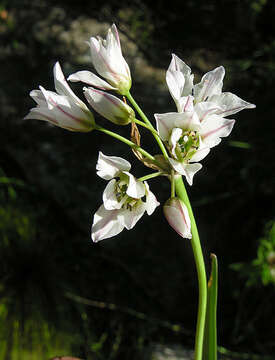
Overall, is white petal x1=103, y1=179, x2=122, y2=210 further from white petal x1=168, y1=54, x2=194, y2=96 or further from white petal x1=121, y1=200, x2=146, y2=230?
white petal x1=168, y1=54, x2=194, y2=96

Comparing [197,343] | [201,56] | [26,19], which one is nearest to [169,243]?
[201,56]

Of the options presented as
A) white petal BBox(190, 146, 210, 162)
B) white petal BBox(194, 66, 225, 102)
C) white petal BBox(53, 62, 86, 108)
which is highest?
white petal BBox(194, 66, 225, 102)

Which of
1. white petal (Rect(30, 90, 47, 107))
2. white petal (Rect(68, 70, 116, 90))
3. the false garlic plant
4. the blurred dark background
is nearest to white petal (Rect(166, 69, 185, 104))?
the false garlic plant

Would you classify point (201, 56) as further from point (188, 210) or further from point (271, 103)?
point (188, 210)

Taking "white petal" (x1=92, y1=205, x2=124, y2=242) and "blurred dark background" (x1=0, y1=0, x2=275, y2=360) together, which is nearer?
"white petal" (x1=92, y1=205, x2=124, y2=242)

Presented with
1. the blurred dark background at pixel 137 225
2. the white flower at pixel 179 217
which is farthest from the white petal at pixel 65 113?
the blurred dark background at pixel 137 225

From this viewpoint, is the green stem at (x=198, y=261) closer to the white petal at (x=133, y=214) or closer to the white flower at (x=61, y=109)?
the white petal at (x=133, y=214)
